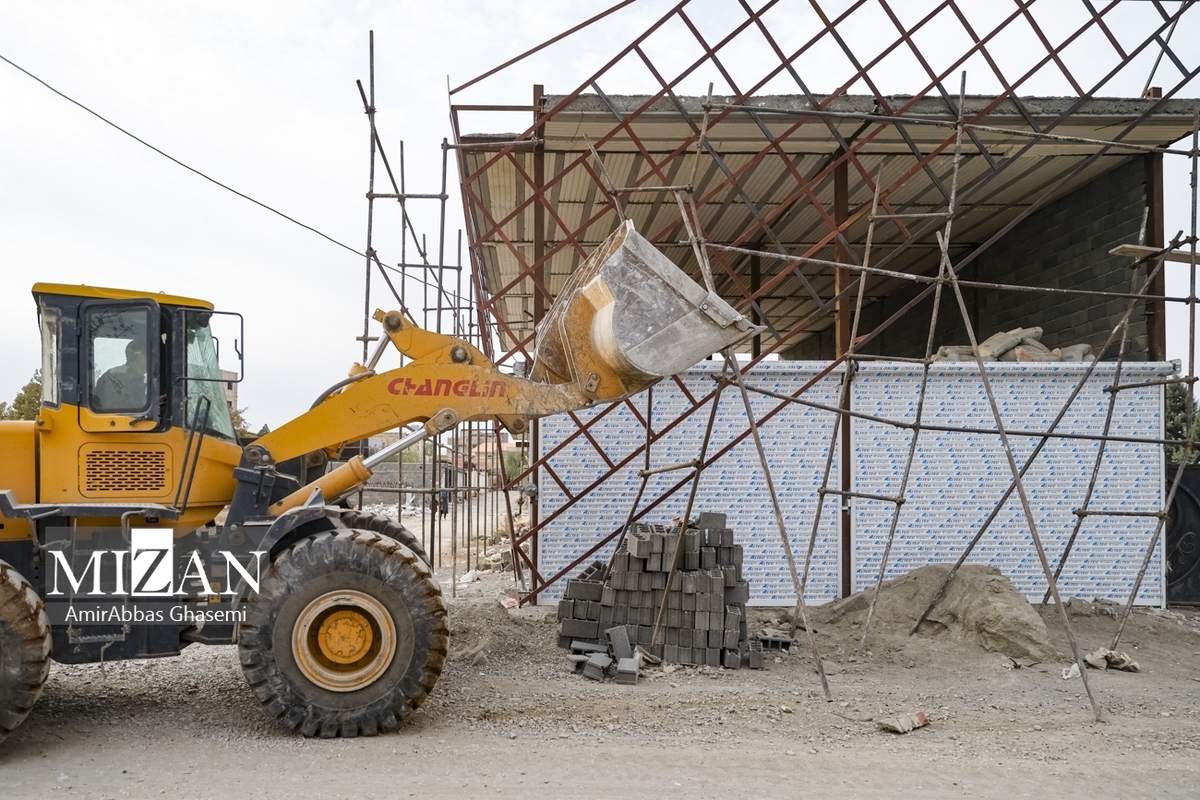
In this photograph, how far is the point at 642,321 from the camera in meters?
6.93

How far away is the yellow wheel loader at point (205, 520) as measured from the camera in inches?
257

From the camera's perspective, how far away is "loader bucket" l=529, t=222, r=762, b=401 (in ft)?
22.7

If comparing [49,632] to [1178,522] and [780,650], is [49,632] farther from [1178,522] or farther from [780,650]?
[1178,522]

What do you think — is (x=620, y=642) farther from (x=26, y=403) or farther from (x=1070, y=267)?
(x=26, y=403)

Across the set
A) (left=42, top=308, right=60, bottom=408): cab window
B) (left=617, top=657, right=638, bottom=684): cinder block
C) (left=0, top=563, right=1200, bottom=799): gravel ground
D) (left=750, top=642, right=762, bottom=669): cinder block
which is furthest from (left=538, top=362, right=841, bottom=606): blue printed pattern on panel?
(left=42, top=308, right=60, bottom=408): cab window

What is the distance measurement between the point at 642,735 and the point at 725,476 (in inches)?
195

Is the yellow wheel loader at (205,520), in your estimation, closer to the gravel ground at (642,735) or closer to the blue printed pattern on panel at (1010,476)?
the gravel ground at (642,735)

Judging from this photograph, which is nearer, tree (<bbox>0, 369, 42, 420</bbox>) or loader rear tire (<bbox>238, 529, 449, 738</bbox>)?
loader rear tire (<bbox>238, 529, 449, 738</bbox>)

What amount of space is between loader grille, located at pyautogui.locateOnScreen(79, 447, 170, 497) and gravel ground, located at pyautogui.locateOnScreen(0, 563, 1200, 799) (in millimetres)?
1722

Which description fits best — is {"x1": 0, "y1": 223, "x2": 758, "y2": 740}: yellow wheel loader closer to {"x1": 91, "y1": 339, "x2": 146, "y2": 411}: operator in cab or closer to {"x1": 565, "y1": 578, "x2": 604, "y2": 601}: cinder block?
{"x1": 91, "y1": 339, "x2": 146, "y2": 411}: operator in cab

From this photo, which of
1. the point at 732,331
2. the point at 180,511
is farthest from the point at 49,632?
the point at 732,331

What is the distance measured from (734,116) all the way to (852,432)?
4.01m
